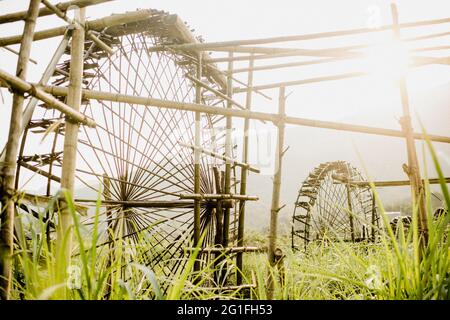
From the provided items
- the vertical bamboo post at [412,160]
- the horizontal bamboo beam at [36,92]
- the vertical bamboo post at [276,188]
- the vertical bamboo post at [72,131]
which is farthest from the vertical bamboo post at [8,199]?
the vertical bamboo post at [412,160]

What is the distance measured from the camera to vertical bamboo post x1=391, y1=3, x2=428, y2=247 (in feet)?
6.34

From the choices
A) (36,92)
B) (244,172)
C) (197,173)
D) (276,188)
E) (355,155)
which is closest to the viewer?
(36,92)

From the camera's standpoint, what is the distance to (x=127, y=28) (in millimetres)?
6418

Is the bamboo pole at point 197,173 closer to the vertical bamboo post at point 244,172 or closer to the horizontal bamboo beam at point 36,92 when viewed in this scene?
the vertical bamboo post at point 244,172

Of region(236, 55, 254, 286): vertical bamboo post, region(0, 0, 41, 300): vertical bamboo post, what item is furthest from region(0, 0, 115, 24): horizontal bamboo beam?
region(236, 55, 254, 286): vertical bamboo post

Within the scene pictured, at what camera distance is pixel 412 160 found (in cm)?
215

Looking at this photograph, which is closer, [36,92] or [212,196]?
[36,92]

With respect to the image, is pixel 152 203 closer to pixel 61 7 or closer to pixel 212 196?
pixel 212 196

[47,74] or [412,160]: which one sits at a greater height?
[47,74]

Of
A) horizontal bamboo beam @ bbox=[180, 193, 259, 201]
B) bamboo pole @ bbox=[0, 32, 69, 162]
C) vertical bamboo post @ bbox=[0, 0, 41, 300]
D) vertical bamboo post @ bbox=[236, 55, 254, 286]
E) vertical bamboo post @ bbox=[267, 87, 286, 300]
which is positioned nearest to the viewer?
vertical bamboo post @ bbox=[0, 0, 41, 300]

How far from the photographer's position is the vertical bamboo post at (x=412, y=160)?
1.93 meters

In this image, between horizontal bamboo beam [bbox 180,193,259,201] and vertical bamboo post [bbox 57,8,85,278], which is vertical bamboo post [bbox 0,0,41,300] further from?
horizontal bamboo beam [bbox 180,193,259,201]

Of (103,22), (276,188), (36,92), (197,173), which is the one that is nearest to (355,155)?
(197,173)
